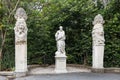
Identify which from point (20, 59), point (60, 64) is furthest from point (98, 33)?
point (20, 59)

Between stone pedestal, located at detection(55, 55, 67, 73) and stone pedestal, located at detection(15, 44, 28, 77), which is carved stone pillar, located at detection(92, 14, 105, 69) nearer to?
stone pedestal, located at detection(55, 55, 67, 73)

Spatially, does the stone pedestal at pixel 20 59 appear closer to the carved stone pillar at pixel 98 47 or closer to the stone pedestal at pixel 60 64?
the stone pedestal at pixel 60 64

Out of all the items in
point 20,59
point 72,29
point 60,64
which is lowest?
point 60,64

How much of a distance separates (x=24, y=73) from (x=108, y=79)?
3710 millimetres

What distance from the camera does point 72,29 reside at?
16.9m

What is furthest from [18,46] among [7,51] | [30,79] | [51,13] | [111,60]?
[111,60]

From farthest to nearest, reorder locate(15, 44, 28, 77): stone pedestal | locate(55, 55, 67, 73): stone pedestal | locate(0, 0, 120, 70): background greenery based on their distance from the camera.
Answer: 1. locate(0, 0, 120, 70): background greenery
2. locate(55, 55, 67, 73): stone pedestal
3. locate(15, 44, 28, 77): stone pedestal

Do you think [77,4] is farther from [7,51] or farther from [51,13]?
[7,51]

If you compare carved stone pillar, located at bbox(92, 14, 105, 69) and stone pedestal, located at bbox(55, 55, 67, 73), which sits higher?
carved stone pillar, located at bbox(92, 14, 105, 69)

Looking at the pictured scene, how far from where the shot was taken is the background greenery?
52.7 feet

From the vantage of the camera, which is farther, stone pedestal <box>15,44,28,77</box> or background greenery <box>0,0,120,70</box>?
background greenery <box>0,0,120,70</box>

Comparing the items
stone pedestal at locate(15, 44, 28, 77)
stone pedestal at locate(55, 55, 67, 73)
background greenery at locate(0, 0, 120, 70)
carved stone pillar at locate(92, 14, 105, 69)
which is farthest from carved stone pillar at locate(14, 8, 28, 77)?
background greenery at locate(0, 0, 120, 70)

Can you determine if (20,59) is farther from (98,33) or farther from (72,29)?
(72,29)

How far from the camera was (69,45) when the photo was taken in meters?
17.0
